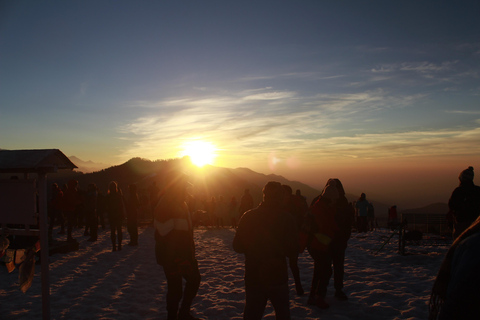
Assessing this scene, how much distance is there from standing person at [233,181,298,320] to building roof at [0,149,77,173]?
285 cm

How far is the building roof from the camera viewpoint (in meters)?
4.29

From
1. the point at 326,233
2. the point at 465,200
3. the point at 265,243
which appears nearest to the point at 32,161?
the point at 265,243

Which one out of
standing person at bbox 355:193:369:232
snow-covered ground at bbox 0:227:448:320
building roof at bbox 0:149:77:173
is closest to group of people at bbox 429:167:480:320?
snow-covered ground at bbox 0:227:448:320

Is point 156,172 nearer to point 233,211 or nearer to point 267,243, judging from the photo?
point 233,211

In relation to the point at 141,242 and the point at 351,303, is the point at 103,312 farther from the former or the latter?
the point at 141,242

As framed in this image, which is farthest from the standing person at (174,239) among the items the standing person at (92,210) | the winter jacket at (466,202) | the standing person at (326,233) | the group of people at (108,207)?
the standing person at (92,210)

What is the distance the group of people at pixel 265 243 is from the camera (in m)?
Result: 3.29

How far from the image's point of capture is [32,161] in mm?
4340

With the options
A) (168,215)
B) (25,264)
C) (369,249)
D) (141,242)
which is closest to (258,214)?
(168,215)

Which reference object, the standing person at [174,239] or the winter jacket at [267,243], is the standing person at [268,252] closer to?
the winter jacket at [267,243]

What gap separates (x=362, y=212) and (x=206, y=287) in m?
11.2

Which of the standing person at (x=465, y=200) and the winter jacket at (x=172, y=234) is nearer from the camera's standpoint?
the winter jacket at (x=172, y=234)

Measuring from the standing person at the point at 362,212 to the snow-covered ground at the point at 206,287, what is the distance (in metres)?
5.14

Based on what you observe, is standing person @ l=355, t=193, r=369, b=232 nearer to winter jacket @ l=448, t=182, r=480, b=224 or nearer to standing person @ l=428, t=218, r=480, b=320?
winter jacket @ l=448, t=182, r=480, b=224
